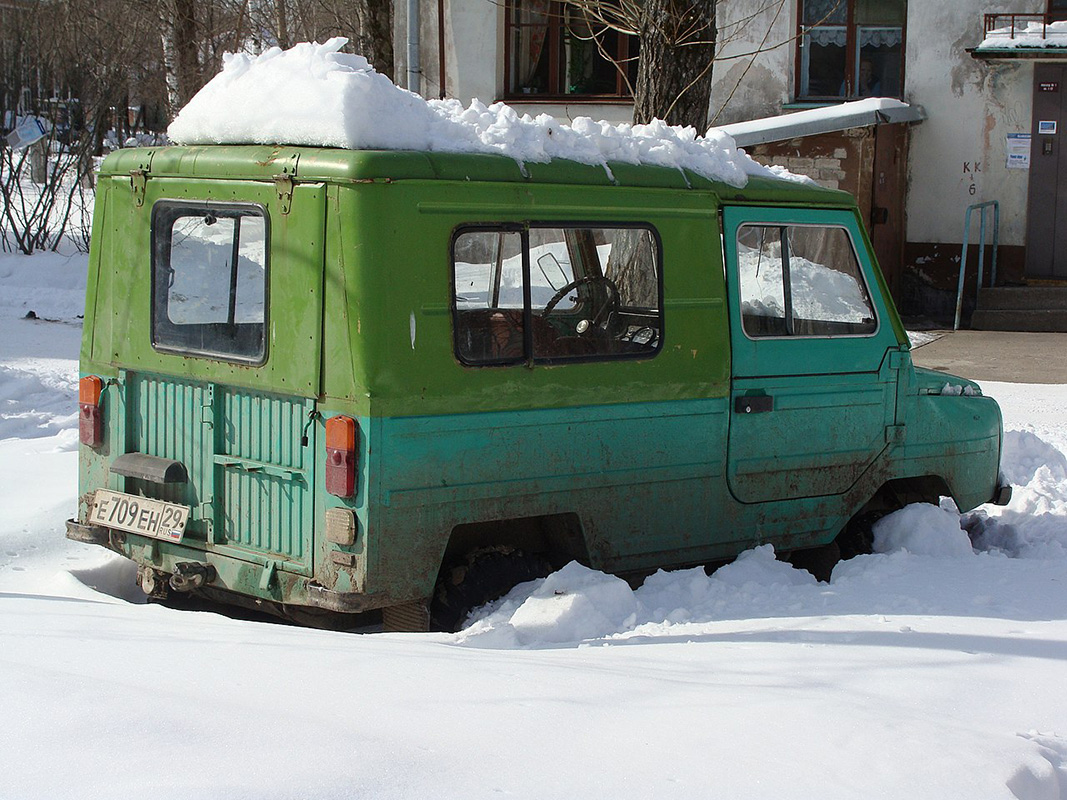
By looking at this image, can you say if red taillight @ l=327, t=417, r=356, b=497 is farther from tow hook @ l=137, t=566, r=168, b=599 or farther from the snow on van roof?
tow hook @ l=137, t=566, r=168, b=599

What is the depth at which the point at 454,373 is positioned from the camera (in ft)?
15.2

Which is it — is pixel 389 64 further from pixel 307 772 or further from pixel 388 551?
pixel 307 772

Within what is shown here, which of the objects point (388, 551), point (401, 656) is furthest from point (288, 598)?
point (401, 656)

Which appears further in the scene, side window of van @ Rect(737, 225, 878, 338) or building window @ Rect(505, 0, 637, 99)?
building window @ Rect(505, 0, 637, 99)

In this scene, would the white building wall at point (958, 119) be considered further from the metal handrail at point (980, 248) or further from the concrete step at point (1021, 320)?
the concrete step at point (1021, 320)

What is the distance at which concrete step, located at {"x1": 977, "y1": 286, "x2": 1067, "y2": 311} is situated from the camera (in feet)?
50.4

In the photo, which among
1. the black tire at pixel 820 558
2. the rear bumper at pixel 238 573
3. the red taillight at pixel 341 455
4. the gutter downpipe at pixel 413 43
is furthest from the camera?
the gutter downpipe at pixel 413 43

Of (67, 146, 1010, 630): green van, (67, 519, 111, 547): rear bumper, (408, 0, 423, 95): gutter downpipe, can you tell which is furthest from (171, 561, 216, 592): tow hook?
(408, 0, 423, 95): gutter downpipe

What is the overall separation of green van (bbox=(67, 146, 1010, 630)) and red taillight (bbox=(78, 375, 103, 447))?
12 millimetres

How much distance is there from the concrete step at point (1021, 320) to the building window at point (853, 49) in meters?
3.29

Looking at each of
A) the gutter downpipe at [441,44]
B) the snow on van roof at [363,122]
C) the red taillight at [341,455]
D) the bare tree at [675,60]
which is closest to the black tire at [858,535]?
the snow on van roof at [363,122]

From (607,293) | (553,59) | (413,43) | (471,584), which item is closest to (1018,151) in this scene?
(553,59)

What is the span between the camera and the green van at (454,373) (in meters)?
4.51

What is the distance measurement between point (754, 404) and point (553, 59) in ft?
46.3
